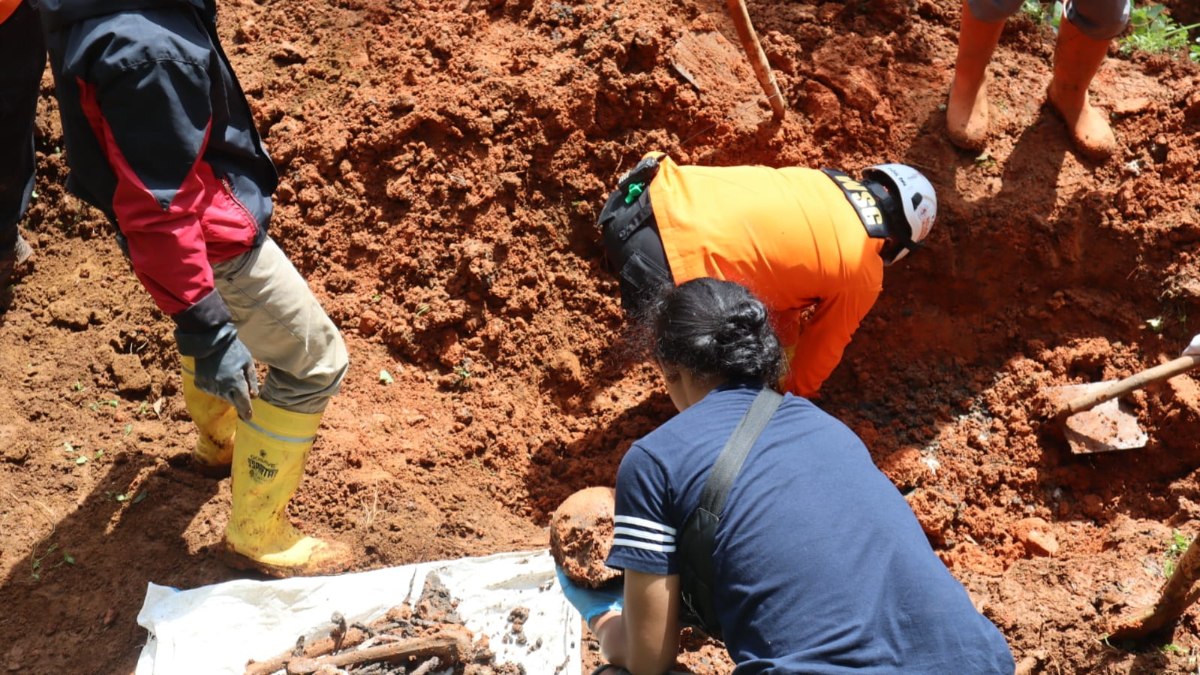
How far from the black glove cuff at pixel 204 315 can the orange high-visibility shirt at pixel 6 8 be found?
1296 millimetres

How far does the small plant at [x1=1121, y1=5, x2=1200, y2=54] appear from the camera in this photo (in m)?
4.41

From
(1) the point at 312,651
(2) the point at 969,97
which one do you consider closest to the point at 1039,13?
(2) the point at 969,97

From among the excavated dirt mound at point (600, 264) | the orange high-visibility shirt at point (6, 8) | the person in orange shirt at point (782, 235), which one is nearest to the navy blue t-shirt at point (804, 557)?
the person in orange shirt at point (782, 235)

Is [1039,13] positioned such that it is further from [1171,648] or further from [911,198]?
[1171,648]

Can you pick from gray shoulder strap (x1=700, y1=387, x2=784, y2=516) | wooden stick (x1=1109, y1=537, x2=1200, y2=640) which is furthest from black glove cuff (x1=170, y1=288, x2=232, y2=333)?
wooden stick (x1=1109, y1=537, x2=1200, y2=640)

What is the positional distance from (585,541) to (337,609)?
900 millimetres

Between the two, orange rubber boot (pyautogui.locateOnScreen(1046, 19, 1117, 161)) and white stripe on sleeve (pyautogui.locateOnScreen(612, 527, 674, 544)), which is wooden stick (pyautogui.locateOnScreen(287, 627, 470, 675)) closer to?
white stripe on sleeve (pyautogui.locateOnScreen(612, 527, 674, 544))

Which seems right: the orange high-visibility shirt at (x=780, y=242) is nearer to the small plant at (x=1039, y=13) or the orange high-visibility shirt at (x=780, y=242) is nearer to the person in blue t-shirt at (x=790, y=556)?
the person in blue t-shirt at (x=790, y=556)

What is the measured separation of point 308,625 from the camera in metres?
3.03

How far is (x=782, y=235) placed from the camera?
10.8 feet

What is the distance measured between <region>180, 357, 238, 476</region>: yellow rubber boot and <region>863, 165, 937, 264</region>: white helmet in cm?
227

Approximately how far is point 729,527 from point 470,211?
234 cm

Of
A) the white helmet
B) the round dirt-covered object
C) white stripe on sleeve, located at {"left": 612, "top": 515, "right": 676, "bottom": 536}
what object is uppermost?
the white helmet

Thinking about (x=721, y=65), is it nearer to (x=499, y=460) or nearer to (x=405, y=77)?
→ (x=405, y=77)
